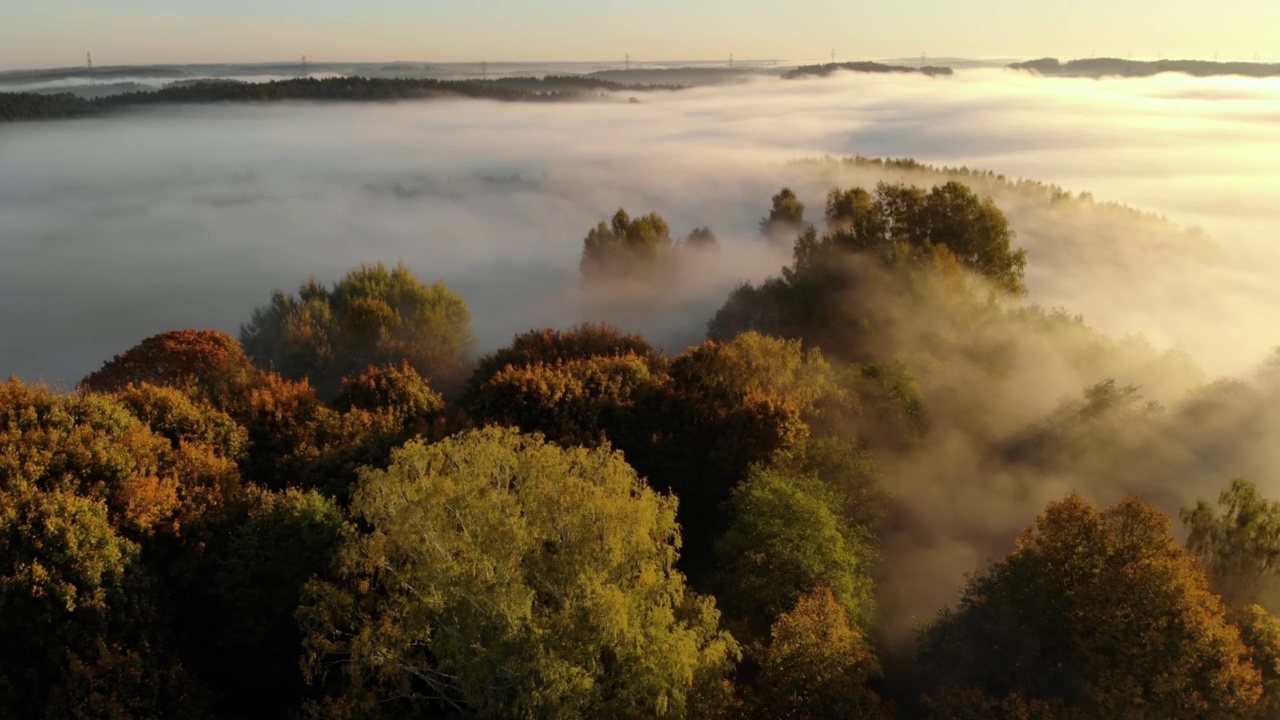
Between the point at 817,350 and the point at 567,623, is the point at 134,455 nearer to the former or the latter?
the point at 567,623

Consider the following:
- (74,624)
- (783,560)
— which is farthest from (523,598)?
(74,624)

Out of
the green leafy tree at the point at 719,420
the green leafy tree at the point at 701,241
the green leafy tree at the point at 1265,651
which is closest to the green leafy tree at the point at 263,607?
the green leafy tree at the point at 719,420

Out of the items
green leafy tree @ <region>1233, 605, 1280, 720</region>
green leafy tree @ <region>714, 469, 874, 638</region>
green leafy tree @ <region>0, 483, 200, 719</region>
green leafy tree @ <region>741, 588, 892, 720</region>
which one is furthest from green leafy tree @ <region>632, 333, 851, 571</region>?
green leafy tree @ <region>0, 483, 200, 719</region>

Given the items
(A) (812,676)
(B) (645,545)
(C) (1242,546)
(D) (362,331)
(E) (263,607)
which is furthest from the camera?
(D) (362,331)

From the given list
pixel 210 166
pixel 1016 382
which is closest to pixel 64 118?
pixel 210 166

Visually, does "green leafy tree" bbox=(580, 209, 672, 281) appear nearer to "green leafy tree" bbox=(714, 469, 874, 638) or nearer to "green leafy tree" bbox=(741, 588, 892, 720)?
"green leafy tree" bbox=(714, 469, 874, 638)

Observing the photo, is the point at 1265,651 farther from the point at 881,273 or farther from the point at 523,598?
the point at 881,273
